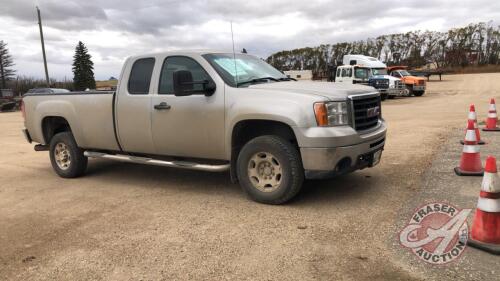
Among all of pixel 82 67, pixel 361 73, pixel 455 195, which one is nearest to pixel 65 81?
pixel 82 67

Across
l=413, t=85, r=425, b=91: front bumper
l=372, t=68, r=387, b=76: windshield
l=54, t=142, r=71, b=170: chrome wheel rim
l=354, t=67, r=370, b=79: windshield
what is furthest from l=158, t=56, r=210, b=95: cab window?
l=413, t=85, r=425, b=91: front bumper

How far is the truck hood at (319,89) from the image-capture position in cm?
476

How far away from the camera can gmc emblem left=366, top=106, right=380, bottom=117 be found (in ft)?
17.0

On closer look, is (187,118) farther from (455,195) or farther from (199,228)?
(455,195)

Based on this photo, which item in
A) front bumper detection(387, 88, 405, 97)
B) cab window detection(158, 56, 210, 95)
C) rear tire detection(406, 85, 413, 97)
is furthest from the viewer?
rear tire detection(406, 85, 413, 97)

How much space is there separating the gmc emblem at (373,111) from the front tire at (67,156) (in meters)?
4.46

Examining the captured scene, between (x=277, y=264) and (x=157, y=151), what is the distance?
9.44 feet

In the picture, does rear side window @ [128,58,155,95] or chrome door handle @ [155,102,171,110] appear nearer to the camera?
chrome door handle @ [155,102,171,110]

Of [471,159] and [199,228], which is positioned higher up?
[471,159]

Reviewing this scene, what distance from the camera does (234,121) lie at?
5.06m

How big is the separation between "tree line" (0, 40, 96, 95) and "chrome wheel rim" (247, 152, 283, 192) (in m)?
49.8

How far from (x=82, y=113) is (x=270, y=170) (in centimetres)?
325

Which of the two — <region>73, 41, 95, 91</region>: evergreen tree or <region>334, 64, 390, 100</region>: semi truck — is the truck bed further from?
<region>73, 41, 95, 91</region>: evergreen tree

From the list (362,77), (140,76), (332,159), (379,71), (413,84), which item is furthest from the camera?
(413,84)
